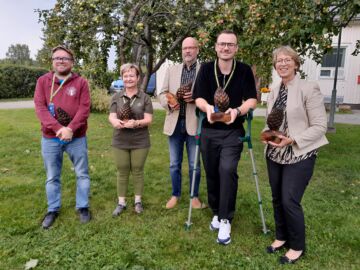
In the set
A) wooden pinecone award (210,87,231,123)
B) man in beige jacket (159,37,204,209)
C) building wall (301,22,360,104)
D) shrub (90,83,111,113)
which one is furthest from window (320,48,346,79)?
wooden pinecone award (210,87,231,123)

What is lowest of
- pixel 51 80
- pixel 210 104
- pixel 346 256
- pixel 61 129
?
pixel 346 256

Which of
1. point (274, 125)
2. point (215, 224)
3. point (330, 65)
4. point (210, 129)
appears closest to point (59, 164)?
point (210, 129)

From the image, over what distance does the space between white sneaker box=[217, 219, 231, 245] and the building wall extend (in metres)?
16.4

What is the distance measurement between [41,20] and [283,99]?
25.8 ft

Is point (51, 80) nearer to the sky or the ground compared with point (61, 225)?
nearer to the sky

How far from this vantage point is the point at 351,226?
13.5ft

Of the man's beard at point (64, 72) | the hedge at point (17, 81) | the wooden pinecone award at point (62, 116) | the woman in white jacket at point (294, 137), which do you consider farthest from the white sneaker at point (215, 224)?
the hedge at point (17, 81)

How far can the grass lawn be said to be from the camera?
3346mm

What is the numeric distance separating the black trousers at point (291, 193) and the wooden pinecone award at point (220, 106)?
61 cm

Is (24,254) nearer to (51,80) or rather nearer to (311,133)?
(51,80)

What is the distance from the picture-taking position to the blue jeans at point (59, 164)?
391cm

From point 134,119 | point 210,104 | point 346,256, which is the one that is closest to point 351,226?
point 346,256

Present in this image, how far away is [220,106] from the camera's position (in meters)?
3.52

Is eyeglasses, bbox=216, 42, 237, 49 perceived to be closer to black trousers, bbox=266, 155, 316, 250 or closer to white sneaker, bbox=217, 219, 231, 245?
black trousers, bbox=266, 155, 316, 250
